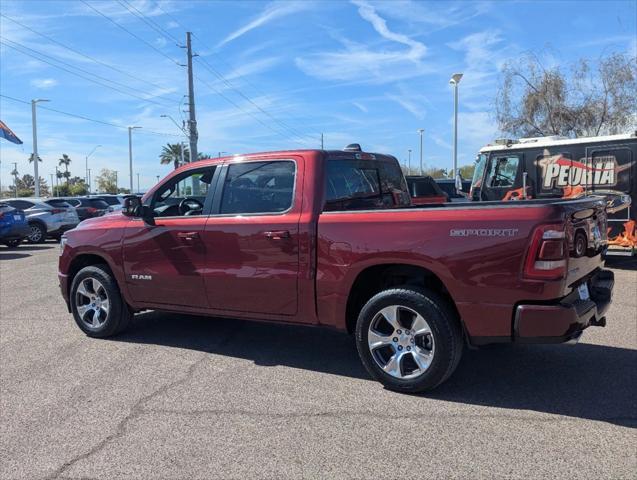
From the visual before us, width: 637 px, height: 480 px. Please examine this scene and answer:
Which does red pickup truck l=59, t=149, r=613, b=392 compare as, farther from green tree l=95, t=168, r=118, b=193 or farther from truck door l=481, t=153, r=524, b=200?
green tree l=95, t=168, r=118, b=193

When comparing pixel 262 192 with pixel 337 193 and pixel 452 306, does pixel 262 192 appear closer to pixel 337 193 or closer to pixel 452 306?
pixel 337 193

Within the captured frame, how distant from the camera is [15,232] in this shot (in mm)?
16812

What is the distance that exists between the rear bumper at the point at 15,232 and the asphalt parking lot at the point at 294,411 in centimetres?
1176

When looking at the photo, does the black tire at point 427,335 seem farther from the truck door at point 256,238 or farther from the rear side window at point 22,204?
the rear side window at point 22,204

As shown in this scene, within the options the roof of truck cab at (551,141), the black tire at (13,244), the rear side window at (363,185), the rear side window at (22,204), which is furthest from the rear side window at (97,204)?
the rear side window at (363,185)

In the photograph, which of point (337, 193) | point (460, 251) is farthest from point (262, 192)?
point (460, 251)

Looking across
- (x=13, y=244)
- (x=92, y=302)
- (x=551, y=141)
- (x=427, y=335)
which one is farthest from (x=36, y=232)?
(x=427, y=335)

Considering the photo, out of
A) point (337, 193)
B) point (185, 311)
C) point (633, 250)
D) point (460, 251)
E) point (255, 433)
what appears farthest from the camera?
point (633, 250)

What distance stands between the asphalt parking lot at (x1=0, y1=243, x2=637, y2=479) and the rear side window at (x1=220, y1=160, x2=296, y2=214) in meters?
1.47

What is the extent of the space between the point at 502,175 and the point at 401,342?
8.87 m

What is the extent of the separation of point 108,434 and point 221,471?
1.00 m

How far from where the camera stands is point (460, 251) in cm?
409

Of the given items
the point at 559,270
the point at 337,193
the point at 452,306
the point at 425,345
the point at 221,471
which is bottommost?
the point at 221,471

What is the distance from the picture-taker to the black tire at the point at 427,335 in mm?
4230
